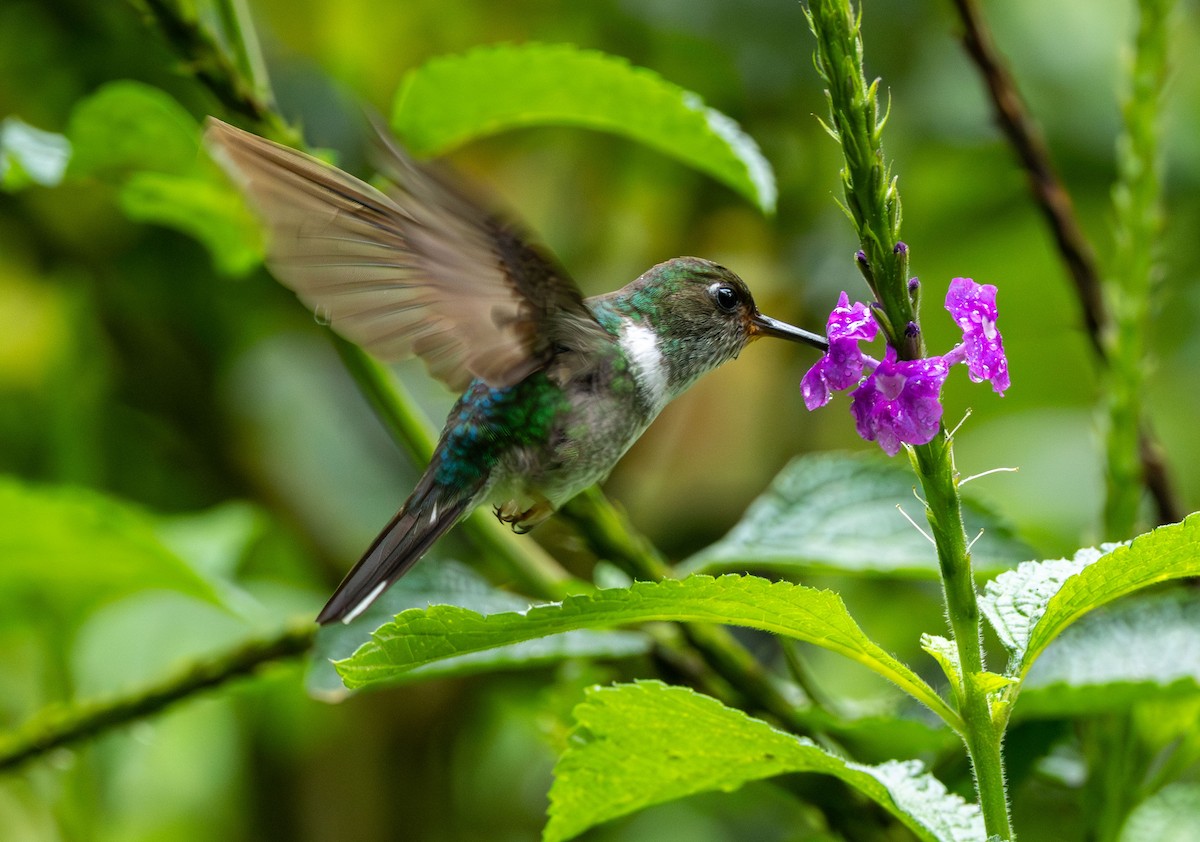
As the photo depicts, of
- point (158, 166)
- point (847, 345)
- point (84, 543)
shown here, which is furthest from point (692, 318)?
point (84, 543)

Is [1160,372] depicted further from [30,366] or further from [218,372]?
[30,366]

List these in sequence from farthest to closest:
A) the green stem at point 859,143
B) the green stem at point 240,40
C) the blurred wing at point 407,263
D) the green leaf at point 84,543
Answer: the green leaf at point 84,543 < the green stem at point 240,40 < the blurred wing at point 407,263 < the green stem at point 859,143

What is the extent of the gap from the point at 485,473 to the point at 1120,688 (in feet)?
2.55

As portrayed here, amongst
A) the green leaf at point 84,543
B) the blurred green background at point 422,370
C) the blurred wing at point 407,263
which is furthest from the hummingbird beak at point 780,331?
the blurred green background at point 422,370

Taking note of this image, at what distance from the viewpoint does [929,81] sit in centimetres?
308

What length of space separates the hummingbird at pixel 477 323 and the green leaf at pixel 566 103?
0.22 meters

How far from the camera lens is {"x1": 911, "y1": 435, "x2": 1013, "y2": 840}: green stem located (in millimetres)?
957

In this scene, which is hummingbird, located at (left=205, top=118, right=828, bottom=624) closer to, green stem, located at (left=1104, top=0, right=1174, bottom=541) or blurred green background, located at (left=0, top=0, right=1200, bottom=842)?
green stem, located at (left=1104, top=0, right=1174, bottom=541)

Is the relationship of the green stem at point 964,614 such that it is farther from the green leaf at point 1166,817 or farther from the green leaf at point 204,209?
the green leaf at point 204,209

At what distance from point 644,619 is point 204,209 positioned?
97 cm

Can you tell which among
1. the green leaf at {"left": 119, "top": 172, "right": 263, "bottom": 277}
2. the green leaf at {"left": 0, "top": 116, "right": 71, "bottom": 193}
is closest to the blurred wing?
the green leaf at {"left": 119, "top": 172, "right": 263, "bottom": 277}

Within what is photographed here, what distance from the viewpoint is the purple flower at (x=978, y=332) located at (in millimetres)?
1112

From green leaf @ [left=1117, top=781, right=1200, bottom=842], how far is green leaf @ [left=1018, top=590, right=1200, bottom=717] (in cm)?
19

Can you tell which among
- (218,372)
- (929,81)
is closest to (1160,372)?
(929,81)
